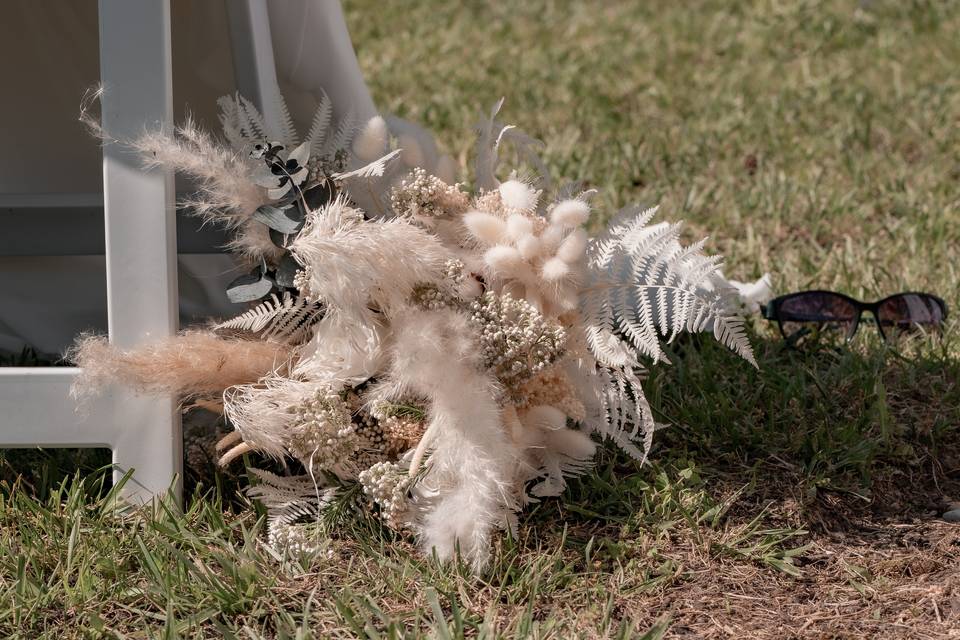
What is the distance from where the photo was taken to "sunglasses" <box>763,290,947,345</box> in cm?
257

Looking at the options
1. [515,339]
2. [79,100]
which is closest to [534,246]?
[515,339]

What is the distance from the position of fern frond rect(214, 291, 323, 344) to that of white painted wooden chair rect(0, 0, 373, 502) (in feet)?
0.41

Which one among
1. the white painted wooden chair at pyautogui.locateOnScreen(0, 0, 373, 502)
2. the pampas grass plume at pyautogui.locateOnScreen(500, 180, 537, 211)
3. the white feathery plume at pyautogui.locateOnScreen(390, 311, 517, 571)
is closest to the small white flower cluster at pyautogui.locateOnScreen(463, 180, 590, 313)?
the pampas grass plume at pyautogui.locateOnScreen(500, 180, 537, 211)

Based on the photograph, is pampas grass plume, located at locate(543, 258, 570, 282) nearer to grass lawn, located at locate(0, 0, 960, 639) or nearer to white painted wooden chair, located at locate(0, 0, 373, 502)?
grass lawn, located at locate(0, 0, 960, 639)

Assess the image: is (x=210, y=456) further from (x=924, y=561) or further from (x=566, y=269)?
(x=924, y=561)

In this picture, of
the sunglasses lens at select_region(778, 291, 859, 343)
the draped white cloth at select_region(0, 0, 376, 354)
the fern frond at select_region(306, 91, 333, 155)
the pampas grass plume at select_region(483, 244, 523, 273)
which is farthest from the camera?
the sunglasses lens at select_region(778, 291, 859, 343)

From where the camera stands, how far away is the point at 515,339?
→ 171 cm

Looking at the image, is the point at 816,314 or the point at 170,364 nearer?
the point at 170,364

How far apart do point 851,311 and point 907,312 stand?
0.42 feet

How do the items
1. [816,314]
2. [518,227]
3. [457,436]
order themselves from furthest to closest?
[816,314] → [518,227] → [457,436]

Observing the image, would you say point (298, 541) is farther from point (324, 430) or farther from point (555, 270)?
point (555, 270)

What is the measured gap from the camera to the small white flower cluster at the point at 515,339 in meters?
1.71

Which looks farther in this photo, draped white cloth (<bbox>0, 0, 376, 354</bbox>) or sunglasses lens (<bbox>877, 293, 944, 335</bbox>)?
sunglasses lens (<bbox>877, 293, 944, 335</bbox>)

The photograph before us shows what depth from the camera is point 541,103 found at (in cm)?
444
